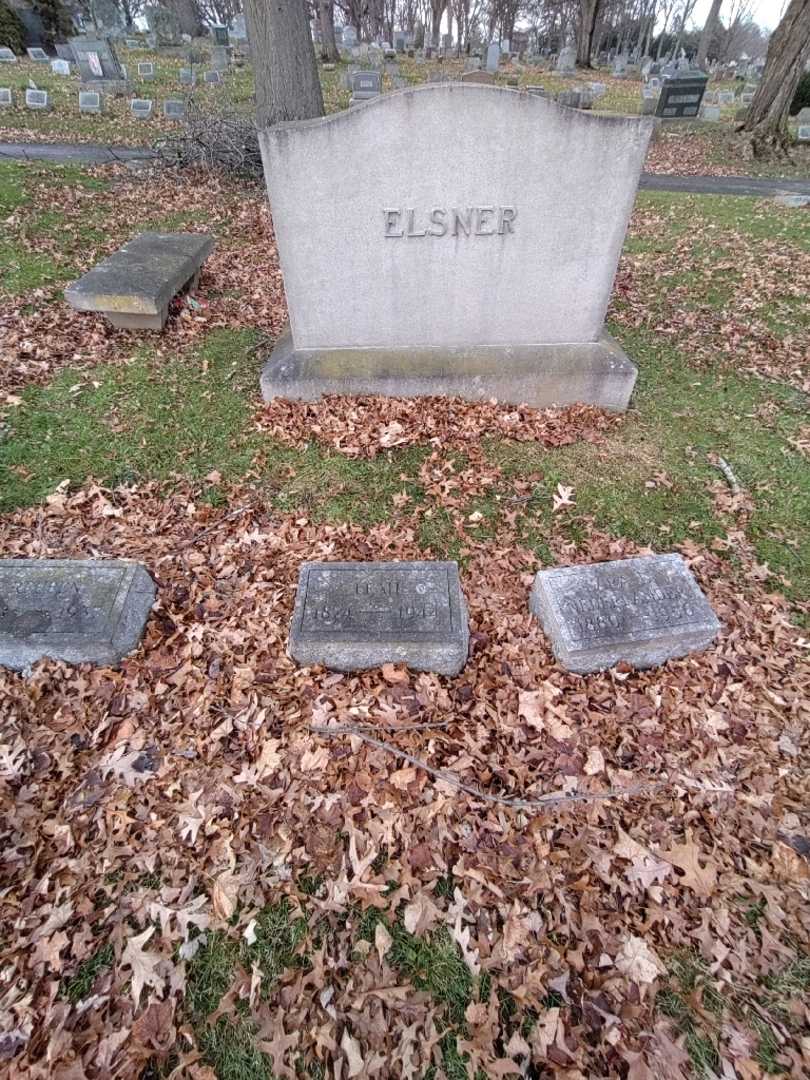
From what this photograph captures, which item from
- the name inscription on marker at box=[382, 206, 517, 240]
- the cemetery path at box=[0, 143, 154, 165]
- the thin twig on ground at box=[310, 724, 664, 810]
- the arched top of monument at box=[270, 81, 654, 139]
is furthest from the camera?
the cemetery path at box=[0, 143, 154, 165]

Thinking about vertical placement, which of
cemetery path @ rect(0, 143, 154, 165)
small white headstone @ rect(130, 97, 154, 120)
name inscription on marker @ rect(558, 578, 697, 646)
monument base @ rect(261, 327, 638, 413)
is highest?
small white headstone @ rect(130, 97, 154, 120)

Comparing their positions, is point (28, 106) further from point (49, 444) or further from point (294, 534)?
point (294, 534)

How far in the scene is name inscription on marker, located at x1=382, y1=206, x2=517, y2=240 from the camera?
439 centimetres

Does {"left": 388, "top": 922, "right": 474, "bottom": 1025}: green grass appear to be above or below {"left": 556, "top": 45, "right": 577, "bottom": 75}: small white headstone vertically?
below

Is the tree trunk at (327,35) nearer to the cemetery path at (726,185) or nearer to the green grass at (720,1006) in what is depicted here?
the cemetery path at (726,185)

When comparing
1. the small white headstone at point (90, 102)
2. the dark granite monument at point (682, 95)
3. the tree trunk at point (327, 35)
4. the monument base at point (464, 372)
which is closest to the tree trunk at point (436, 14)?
the tree trunk at point (327, 35)

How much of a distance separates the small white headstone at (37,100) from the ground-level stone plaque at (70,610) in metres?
19.1

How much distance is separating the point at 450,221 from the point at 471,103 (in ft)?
2.54

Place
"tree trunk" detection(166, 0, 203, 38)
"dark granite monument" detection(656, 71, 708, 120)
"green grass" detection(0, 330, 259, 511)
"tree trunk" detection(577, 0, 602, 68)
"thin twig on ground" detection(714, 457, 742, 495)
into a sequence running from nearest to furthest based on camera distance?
"thin twig on ground" detection(714, 457, 742, 495), "green grass" detection(0, 330, 259, 511), "dark granite monument" detection(656, 71, 708, 120), "tree trunk" detection(166, 0, 203, 38), "tree trunk" detection(577, 0, 602, 68)

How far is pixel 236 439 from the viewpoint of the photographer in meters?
4.98

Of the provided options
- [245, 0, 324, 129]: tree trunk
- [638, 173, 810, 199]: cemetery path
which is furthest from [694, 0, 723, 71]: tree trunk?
[245, 0, 324, 129]: tree trunk

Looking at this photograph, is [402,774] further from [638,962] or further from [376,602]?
[638,962]

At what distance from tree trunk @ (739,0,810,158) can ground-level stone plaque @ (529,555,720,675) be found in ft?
56.6

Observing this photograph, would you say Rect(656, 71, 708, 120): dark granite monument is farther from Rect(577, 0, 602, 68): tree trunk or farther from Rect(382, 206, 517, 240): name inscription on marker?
Rect(382, 206, 517, 240): name inscription on marker
